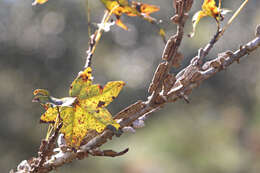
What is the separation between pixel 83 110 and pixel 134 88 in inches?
132

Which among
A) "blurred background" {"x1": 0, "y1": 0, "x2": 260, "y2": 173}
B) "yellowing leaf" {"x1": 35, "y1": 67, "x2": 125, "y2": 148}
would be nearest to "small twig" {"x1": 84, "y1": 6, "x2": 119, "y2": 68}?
"yellowing leaf" {"x1": 35, "y1": 67, "x2": 125, "y2": 148}

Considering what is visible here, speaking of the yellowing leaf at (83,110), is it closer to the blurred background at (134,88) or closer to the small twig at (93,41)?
the small twig at (93,41)

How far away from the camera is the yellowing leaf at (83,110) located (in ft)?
1.20

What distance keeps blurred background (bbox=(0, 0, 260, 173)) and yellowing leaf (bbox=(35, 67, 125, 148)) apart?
2.55m

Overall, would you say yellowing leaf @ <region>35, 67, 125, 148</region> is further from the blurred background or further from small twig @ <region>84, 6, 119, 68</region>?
the blurred background

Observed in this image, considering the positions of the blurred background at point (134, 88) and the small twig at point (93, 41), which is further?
the blurred background at point (134, 88)

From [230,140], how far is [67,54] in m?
1.69

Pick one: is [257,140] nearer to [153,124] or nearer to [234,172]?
[234,172]

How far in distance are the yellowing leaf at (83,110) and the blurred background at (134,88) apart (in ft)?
8.36

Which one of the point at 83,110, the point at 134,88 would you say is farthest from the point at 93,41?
the point at 134,88

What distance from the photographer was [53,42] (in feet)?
12.0

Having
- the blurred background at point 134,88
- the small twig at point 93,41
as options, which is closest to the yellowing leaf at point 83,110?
the small twig at point 93,41

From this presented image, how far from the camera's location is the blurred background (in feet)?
9.92

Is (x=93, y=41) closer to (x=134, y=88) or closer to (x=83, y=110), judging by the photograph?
(x=83, y=110)
